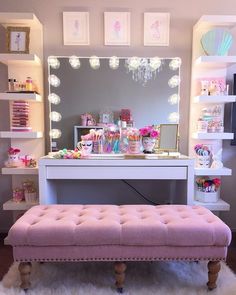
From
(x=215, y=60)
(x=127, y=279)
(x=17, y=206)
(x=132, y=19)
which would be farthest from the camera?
(x=132, y=19)

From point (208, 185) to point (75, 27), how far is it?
5.95ft

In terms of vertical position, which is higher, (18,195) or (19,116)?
(19,116)

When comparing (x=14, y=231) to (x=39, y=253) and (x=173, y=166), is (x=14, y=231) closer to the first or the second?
(x=39, y=253)

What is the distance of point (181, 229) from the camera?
1456 millimetres

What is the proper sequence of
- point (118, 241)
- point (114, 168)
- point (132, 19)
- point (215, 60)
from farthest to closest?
point (132, 19)
point (215, 60)
point (114, 168)
point (118, 241)

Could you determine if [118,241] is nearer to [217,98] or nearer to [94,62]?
[217,98]

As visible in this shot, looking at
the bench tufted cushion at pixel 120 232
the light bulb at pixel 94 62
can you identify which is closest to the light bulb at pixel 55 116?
the light bulb at pixel 94 62

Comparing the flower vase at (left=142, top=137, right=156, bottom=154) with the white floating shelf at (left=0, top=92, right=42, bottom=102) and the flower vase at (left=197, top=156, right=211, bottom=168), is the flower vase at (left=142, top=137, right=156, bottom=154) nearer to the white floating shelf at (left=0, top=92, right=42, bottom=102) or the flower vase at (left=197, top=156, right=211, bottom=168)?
the flower vase at (left=197, top=156, right=211, bottom=168)

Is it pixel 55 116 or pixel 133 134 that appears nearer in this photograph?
pixel 133 134

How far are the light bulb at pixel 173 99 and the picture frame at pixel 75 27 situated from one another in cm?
91

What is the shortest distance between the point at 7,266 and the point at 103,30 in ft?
6.78

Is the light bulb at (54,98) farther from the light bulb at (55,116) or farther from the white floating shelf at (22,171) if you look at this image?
the white floating shelf at (22,171)

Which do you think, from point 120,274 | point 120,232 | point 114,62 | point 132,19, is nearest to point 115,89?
point 114,62

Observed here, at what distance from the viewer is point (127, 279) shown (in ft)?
5.36
